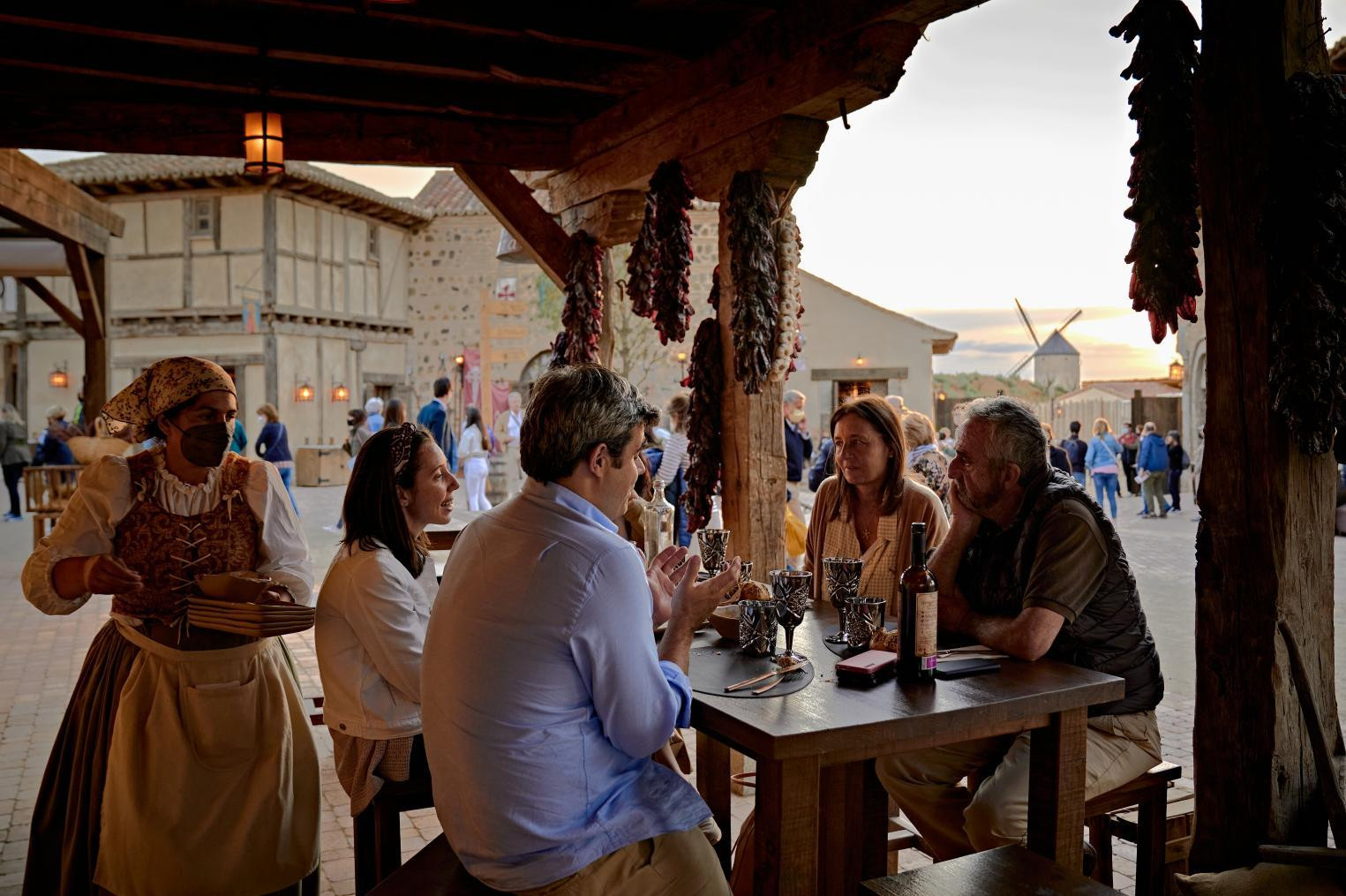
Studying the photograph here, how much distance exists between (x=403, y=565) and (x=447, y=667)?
2.98ft

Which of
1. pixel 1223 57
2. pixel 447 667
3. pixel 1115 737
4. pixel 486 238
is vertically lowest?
pixel 1115 737

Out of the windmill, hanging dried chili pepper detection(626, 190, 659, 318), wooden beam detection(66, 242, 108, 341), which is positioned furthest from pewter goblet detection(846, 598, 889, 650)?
the windmill

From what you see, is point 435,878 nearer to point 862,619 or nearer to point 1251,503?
point 862,619

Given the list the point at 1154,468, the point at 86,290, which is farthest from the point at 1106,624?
the point at 1154,468

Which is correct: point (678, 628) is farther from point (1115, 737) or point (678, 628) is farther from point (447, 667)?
point (1115, 737)

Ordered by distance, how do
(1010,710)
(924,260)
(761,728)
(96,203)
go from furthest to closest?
1. (924,260)
2. (96,203)
3. (1010,710)
4. (761,728)

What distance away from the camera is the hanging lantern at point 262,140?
476 cm

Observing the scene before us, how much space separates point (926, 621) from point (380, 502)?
1.42 metres

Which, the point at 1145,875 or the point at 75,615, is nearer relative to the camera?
the point at 1145,875

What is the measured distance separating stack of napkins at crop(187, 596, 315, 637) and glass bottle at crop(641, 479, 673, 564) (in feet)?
5.45

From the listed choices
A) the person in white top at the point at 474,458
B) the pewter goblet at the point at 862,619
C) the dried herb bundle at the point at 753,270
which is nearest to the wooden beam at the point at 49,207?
A: the person in white top at the point at 474,458

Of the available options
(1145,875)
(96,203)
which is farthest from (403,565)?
(96,203)

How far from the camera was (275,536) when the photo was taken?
120 inches

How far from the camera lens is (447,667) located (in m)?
1.90
